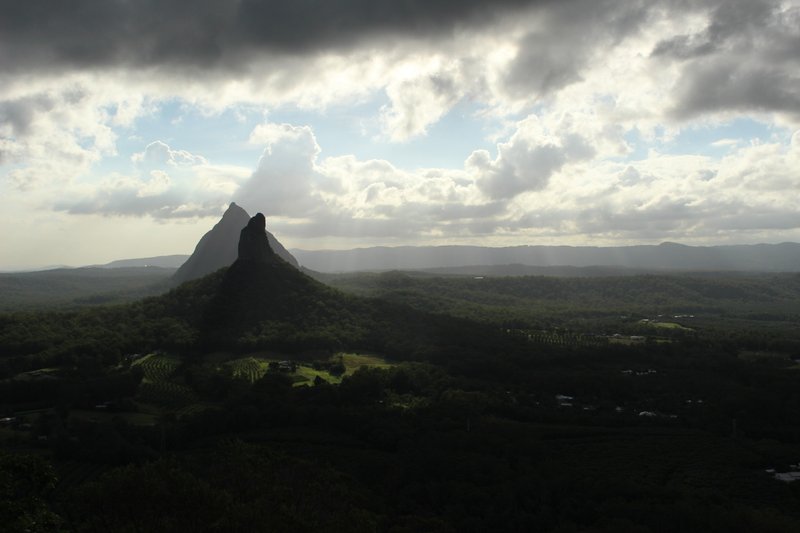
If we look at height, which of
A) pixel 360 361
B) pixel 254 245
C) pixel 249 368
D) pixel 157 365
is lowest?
pixel 360 361

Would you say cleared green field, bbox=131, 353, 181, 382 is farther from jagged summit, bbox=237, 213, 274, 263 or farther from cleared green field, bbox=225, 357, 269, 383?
jagged summit, bbox=237, 213, 274, 263

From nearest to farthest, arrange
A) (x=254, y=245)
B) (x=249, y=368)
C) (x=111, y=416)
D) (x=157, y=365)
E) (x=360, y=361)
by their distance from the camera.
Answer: (x=111, y=416) → (x=249, y=368) → (x=157, y=365) → (x=360, y=361) → (x=254, y=245)

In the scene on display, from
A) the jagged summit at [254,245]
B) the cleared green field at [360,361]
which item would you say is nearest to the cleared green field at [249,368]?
the cleared green field at [360,361]

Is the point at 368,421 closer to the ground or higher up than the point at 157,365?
closer to the ground

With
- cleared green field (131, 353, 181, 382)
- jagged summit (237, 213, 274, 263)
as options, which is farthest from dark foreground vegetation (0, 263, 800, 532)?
jagged summit (237, 213, 274, 263)

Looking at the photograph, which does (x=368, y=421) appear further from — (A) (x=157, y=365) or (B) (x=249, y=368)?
(A) (x=157, y=365)

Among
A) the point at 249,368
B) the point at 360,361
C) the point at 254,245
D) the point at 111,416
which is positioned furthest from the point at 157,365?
the point at 254,245

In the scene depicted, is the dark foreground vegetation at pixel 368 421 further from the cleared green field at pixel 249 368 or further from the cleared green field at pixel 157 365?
the cleared green field at pixel 157 365

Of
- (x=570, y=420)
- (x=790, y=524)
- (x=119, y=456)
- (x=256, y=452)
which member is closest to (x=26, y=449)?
(x=119, y=456)
